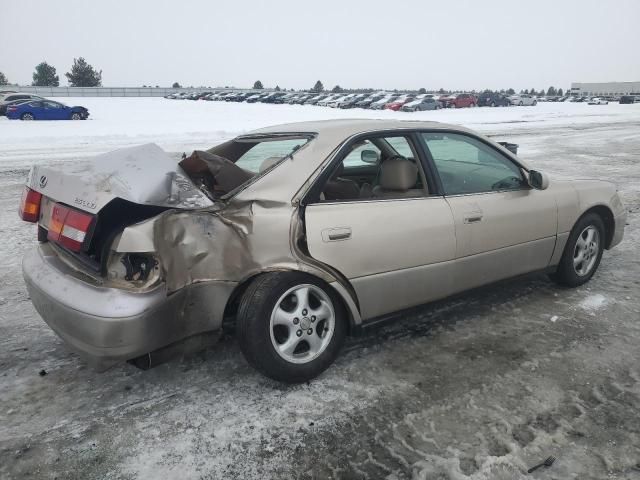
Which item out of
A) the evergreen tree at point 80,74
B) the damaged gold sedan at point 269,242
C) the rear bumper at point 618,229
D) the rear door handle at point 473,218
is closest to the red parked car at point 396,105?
the rear bumper at point 618,229

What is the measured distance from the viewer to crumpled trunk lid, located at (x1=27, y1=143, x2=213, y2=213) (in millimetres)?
2580

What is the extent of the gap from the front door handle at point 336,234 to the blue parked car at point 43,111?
28067 mm

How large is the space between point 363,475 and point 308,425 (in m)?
0.45

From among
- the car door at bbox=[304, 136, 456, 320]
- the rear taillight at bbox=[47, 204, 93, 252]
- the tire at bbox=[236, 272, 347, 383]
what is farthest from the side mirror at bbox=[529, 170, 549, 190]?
the rear taillight at bbox=[47, 204, 93, 252]

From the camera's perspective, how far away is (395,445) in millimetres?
2457

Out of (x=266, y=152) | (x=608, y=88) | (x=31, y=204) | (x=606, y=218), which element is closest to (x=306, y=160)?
(x=266, y=152)

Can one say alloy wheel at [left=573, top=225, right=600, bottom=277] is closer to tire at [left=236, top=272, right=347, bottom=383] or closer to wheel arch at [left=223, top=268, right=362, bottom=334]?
wheel arch at [left=223, top=268, right=362, bottom=334]

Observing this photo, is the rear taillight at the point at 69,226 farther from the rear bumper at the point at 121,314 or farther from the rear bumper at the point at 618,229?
the rear bumper at the point at 618,229

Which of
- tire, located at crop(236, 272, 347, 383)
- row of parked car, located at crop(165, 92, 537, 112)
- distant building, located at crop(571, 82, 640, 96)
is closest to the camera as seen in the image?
tire, located at crop(236, 272, 347, 383)

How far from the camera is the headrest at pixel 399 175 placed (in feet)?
11.1

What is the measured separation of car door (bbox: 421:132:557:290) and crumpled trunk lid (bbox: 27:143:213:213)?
174cm

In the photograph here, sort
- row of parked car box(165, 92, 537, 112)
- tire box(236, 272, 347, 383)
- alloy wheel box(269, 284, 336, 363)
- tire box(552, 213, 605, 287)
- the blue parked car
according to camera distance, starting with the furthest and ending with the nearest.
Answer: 1. row of parked car box(165, 92, 537, 112)
2. the blue parked car
3. tire box(552, 213, 605, 287)
4. alloy wheel box(269, 284, 336, 363)
5. tire box(236, 272, 347, 383)

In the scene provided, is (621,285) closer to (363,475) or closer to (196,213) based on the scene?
(363,475)

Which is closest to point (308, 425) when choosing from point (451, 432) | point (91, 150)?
point (451, 432)
